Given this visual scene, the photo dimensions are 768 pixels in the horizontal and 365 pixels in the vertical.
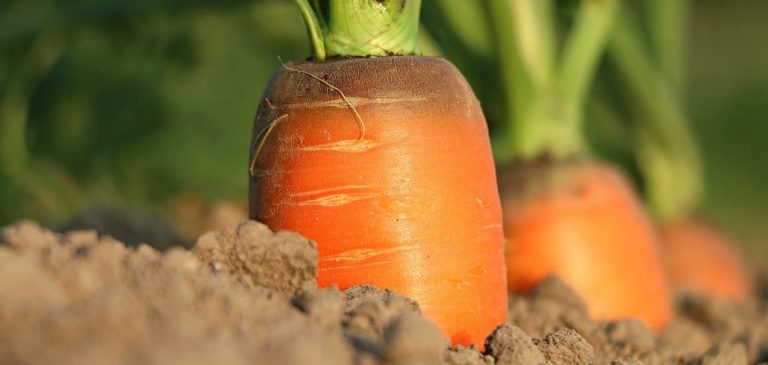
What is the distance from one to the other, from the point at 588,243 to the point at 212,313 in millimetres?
1533

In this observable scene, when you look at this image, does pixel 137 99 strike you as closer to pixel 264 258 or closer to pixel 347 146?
pixel 347 146

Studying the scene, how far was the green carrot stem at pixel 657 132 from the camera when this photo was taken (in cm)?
382

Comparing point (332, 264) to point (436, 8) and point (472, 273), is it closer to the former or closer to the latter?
point (472, 273)

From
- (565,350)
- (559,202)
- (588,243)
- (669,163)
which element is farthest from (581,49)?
(565,350)

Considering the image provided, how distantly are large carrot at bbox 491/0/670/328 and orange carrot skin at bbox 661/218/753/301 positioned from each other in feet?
3.06

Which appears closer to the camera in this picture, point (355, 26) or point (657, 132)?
point (355, 26)

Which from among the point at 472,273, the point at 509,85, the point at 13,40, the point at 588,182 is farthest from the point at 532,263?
the point at 13,40

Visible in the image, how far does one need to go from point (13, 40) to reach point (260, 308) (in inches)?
127

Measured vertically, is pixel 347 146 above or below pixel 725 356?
above

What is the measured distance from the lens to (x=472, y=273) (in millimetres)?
1912

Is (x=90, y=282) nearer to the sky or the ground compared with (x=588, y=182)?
nearer to the sky

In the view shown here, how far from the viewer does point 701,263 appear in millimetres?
3805

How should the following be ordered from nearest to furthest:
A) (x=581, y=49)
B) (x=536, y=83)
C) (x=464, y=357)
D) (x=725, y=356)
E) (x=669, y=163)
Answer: (x=464, y=357), (x=725, y=356), (x=536, y=83), (x=581, y=49), (x=669, y=163)

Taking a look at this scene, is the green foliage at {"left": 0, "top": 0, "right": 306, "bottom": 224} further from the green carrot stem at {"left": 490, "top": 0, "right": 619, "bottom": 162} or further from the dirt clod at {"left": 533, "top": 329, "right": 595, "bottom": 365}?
the dirt clod at {"left": 533, "top": 329, "right": 595, "bottom": 365}
